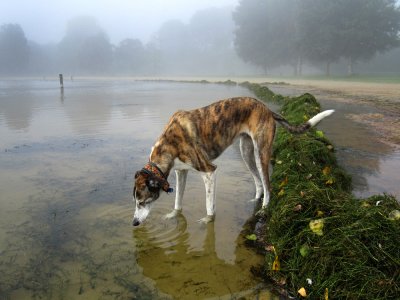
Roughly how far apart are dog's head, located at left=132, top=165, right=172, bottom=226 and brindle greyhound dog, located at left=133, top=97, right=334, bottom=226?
0.51 ft

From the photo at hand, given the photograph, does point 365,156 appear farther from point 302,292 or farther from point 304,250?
point 302,292

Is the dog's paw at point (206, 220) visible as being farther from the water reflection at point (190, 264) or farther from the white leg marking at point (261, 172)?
the white leg marking at point (261, 172)

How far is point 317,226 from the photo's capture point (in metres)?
4.55

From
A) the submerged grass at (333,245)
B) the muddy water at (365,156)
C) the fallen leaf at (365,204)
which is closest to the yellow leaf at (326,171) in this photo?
the muddy water at (365,156)

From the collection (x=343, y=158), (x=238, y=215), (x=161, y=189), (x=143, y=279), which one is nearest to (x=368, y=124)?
(x=343, y=158)

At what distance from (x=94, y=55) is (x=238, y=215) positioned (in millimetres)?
144486

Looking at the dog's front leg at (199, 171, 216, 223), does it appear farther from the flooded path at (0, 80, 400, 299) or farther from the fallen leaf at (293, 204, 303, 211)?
the fallen leaf at (293, 204, 303, 211)

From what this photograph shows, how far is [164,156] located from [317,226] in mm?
2519

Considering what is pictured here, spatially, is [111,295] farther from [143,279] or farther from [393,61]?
[393,61]

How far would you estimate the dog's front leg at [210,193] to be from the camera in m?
5.96

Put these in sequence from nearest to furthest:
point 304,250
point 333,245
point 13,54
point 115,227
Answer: point 333,245 < point 304,250 < point 115,227 < point 13,54

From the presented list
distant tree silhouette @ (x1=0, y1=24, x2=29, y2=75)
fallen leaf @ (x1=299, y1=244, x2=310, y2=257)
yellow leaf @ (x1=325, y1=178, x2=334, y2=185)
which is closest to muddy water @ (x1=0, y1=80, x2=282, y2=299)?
fallen leaf @ (x1=299, y1=244, x2=310, y2=257)

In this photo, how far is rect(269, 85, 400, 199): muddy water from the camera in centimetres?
725

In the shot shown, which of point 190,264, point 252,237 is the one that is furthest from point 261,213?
point 190,264
